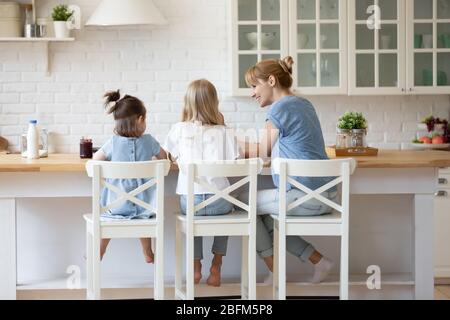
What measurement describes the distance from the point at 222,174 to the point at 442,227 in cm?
244

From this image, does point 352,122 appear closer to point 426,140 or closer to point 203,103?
point 203,103

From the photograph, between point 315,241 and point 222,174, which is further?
point 315,241

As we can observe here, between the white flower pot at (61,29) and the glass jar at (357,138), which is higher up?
the white flower pot at (61,29)

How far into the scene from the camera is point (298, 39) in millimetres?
6434

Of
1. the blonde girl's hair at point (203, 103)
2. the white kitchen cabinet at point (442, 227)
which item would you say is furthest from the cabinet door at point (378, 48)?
the blonde girl's hair at point (203, 103)

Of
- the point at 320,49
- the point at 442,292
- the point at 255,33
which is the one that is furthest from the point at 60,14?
the point at 442,292

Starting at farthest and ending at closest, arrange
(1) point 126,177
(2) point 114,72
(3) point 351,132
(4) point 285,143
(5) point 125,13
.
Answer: (2) point 114,72 < (5) point 125,13 < (3) point 351,132 < (4) point 285,143 < (1) point 126,177

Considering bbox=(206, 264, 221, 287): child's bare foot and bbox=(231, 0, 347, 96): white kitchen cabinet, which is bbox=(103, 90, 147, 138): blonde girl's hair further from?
bbox=(231, 0, 347, 96): white kitchen cabinet

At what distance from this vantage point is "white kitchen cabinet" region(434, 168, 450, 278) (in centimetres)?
623

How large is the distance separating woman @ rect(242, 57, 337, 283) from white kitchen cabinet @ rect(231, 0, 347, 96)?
1.61 meters

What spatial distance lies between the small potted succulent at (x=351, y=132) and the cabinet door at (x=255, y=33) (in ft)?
4.67

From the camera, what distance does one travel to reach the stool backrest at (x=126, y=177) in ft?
14.1

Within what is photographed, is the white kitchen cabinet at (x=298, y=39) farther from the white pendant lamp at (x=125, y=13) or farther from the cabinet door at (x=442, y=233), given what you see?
the cabinet door at (x=442, y=233)
